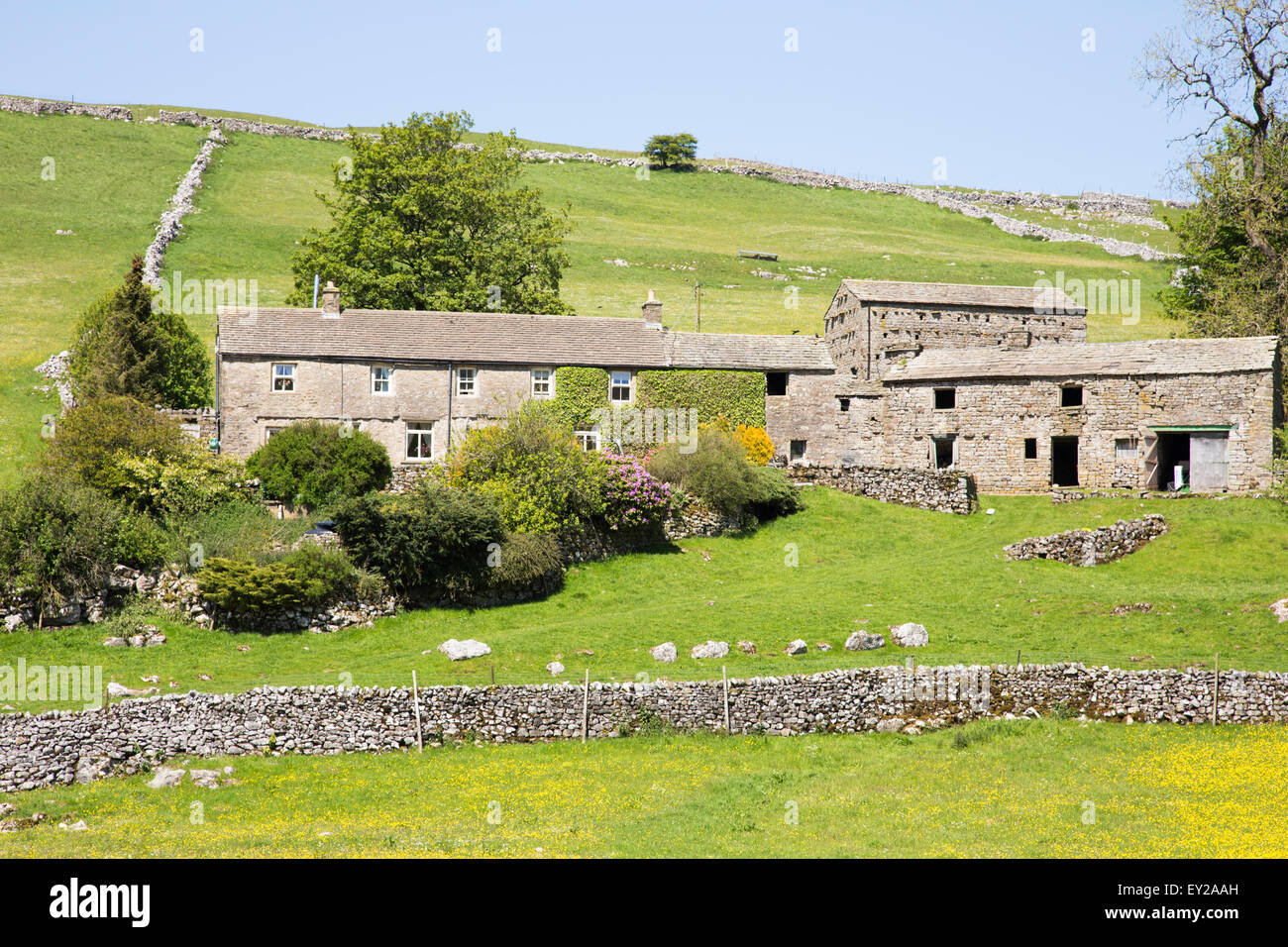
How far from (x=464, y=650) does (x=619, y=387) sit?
19.9 metres

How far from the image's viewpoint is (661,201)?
116438 millimetres

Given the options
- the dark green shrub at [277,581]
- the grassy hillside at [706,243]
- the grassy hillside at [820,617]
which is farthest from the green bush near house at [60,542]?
the grassy hillside at [706,243]

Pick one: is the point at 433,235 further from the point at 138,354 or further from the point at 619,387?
the point at 138,354

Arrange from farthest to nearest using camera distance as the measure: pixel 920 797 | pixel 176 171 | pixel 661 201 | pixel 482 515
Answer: pixel 661 201, pixel 176 171, pixel 482 515, pixel 920 797

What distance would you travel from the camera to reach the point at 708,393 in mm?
45625

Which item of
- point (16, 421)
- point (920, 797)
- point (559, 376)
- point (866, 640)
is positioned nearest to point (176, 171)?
point (16, 421)

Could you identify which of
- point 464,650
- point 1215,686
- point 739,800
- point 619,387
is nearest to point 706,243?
point 619,387

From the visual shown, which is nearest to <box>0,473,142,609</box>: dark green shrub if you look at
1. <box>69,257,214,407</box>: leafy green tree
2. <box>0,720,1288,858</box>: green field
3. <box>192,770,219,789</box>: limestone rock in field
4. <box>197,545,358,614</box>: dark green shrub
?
<box>197,545,358,614</box>: dark green shrub

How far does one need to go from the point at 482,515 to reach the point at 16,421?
84.2ft

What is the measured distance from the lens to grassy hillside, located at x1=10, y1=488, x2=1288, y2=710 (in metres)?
25.8

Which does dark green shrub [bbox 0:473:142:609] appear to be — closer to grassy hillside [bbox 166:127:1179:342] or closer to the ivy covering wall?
the ivy covering wall

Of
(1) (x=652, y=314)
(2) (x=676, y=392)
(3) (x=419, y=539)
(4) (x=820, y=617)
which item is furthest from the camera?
(1) (x=652, y=314)

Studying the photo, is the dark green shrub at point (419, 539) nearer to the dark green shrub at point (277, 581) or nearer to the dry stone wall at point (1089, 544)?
the dark green shrub at point (277, 581)
